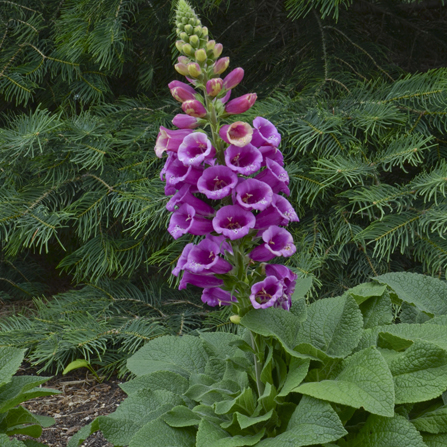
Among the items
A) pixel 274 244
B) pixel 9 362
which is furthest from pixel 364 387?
pixel 9 362

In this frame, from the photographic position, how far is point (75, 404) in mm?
1982

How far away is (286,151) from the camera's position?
2.08 meters

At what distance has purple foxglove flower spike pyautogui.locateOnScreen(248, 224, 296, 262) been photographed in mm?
1032

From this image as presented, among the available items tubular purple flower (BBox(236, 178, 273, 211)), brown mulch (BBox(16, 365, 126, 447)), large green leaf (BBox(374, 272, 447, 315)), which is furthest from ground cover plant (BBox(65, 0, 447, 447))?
brown mulch (BBox(16, 365, 126, 447))

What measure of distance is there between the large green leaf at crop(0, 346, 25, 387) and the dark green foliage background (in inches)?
18.4

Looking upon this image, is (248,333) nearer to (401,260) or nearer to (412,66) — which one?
(401,260)

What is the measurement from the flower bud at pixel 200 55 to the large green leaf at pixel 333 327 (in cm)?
64

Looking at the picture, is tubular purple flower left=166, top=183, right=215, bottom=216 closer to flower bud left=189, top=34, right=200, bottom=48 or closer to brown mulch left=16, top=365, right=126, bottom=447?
flower bud left=189, top=34, right=200, bottom=48

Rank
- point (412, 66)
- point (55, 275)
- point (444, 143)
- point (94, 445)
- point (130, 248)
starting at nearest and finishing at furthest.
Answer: point (94, 445), point (444, 143), point (130, 248), point (412, 66), point (55, 275)

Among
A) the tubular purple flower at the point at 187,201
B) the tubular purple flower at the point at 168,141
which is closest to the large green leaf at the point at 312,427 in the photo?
the tubular purple flower at the point at 187,201

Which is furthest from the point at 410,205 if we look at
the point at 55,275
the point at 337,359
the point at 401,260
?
the point at 55,275

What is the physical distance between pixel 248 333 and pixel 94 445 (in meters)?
0.80

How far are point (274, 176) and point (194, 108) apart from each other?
0.72 ft

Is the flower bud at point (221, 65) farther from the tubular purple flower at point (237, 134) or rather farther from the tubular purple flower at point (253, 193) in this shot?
the tubular purple flower at point (253, 193)
